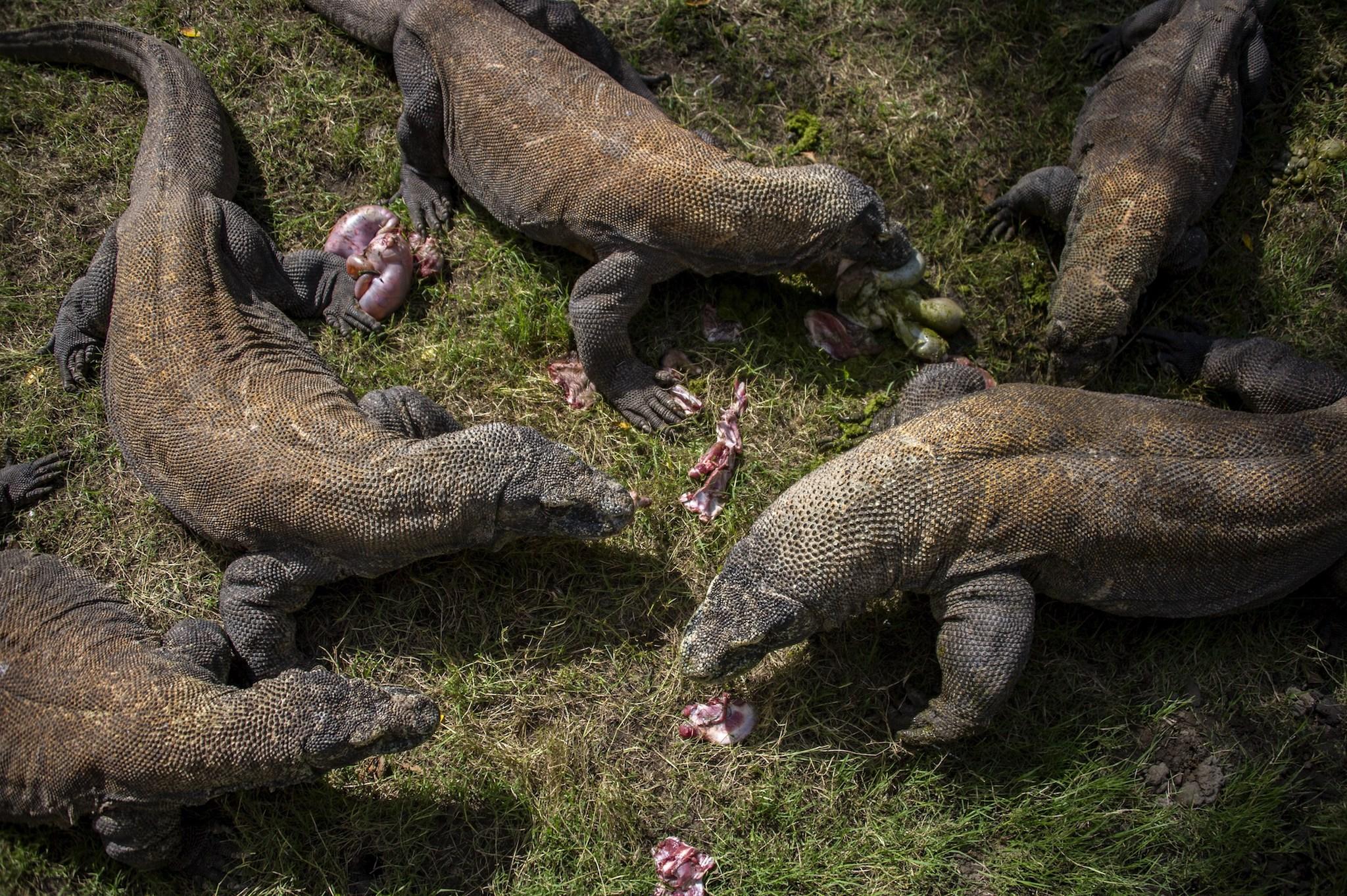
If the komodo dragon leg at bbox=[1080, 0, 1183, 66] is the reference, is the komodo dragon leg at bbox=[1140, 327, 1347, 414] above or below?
below

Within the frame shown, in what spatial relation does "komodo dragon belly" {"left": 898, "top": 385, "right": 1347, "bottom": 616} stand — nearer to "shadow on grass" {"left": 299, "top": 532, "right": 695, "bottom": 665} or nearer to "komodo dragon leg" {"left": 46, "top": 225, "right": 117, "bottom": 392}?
"shadow on grass" {"left": 299, "top": 532, "right": 695, "bottom": 665}

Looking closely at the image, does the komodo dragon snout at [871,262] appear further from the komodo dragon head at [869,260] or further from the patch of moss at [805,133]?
the patch of moss at [805,133]

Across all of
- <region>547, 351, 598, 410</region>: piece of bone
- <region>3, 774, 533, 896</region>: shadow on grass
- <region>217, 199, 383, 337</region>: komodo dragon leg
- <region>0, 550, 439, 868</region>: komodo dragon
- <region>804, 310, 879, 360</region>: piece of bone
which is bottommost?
<region>3, 774, 533, 896</region>: shadow on grass

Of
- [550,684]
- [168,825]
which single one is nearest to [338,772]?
[168,825]

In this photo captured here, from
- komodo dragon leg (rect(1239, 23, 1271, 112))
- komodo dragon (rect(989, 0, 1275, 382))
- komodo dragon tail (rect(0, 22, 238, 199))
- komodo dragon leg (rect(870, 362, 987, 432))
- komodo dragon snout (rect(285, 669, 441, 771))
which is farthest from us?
komodo dragon leg (rect(1239, 23, 1271, 112))

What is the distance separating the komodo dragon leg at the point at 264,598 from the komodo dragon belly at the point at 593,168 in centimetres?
249

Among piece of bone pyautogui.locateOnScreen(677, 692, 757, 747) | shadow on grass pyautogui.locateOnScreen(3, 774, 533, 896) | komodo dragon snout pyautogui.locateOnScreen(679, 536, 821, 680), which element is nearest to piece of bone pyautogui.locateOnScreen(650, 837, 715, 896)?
piece of bone pyautogui.locateOnScreen(677, 692, 757, 747)

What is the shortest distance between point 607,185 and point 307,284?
2092mm

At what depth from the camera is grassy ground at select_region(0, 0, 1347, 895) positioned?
16.8ft

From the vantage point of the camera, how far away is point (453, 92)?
19.7 feet

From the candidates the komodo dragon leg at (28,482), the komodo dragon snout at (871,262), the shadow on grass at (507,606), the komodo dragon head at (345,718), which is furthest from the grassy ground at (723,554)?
the komodo dragon head at (345,718)

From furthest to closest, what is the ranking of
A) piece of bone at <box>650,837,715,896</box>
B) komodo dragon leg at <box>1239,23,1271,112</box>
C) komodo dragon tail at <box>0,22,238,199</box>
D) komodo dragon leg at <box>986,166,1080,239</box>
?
komodo dragon leg at <box>1239,23,1271,112</box>
komodo dragon leg at <box>986,166,1080,239</box>
komodo dragon tail at <box>0,22,238,199</box>
piece of bone at <box>650,837,715,896</box>

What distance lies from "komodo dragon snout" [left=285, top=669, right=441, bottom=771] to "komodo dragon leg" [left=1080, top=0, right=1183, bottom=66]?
6.18 meters

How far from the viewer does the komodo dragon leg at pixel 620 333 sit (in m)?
5.78
